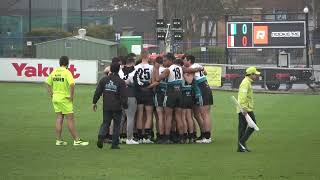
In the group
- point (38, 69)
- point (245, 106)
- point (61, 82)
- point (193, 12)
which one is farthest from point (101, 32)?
point (245, 106)

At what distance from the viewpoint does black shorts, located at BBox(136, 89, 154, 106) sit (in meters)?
16.2

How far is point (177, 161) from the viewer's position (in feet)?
43.5

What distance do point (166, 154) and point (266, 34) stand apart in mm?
25163

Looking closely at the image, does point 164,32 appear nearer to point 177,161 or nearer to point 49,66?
point 49,66

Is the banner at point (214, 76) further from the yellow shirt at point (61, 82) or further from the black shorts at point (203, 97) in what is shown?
the yellow shirt at point (61, 82)

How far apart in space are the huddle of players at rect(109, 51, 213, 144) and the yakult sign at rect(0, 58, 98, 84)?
21.5 meters

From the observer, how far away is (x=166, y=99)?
16.2 metres

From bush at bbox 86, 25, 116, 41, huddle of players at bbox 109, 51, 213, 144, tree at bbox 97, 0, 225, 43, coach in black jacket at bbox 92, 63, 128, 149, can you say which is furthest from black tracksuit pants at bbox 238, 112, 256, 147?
tree at bbox 97, 0, 225, 43

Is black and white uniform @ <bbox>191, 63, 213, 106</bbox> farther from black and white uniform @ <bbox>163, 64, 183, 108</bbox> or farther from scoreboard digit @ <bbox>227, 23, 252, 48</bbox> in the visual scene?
scoreboard digit @ <bbox>227, 23, 252, 48</bbox>

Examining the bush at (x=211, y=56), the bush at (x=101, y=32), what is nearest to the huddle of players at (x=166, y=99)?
the bush at (x=211, y=56)

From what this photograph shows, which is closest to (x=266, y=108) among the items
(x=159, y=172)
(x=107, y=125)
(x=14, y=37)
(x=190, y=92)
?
(x=190, y=92)

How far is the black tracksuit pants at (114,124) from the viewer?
586 inches

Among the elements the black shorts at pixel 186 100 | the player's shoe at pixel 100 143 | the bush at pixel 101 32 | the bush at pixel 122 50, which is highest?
the bush at pixel 101 32

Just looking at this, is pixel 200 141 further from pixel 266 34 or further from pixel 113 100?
pixel 266 34
